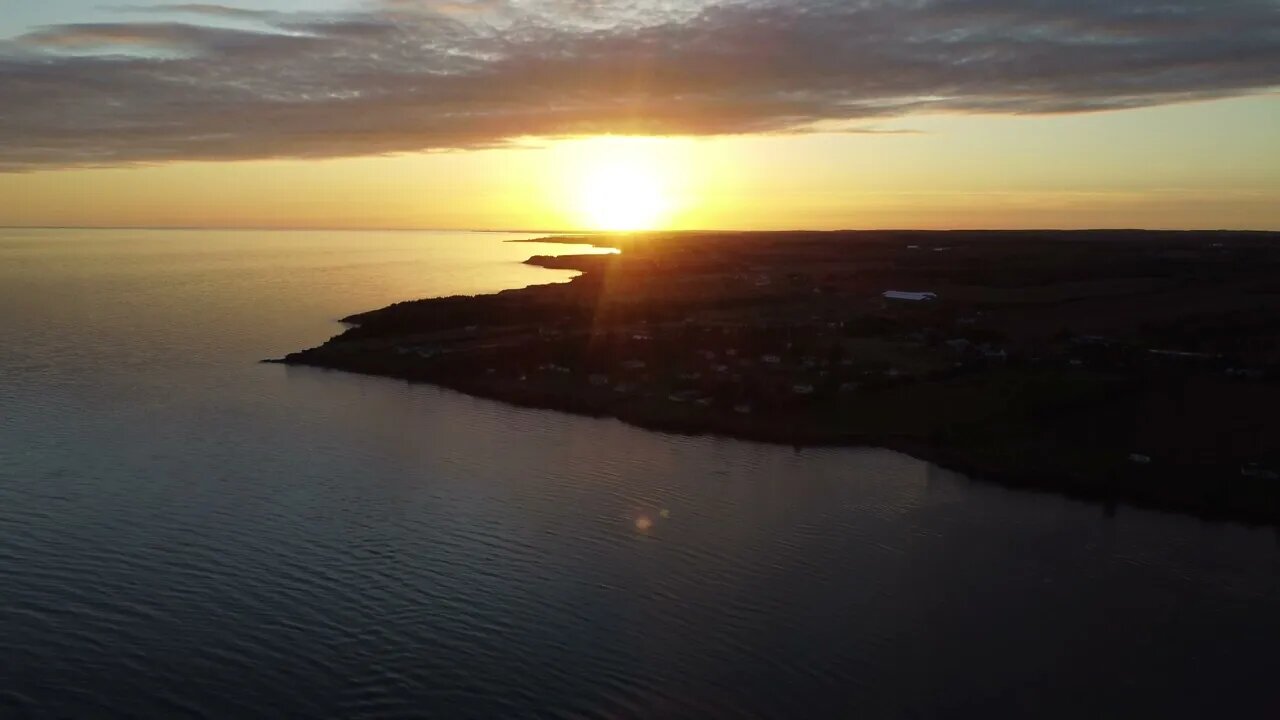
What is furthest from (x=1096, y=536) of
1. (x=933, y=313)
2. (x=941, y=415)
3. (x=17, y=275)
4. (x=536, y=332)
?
(x=17, y=275)

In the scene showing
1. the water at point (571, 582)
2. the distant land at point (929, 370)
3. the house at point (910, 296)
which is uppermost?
the house at point (910, 296)

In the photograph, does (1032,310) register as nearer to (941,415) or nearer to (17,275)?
(941,415)

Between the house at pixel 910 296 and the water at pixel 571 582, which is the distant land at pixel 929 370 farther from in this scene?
the water at pixel 571 582

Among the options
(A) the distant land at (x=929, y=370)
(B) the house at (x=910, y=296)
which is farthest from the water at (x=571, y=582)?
(B) the house at (x=910, y=296)

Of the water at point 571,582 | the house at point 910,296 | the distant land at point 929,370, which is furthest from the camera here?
the house at point 910,296

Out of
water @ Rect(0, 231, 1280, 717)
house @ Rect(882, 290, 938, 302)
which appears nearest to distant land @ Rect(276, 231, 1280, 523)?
house @ Rect(882, 290, 938, 302)

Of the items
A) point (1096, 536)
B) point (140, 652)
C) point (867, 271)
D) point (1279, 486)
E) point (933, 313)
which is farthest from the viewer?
point (867, 271)

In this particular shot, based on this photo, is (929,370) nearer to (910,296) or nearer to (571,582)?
(571,582)
